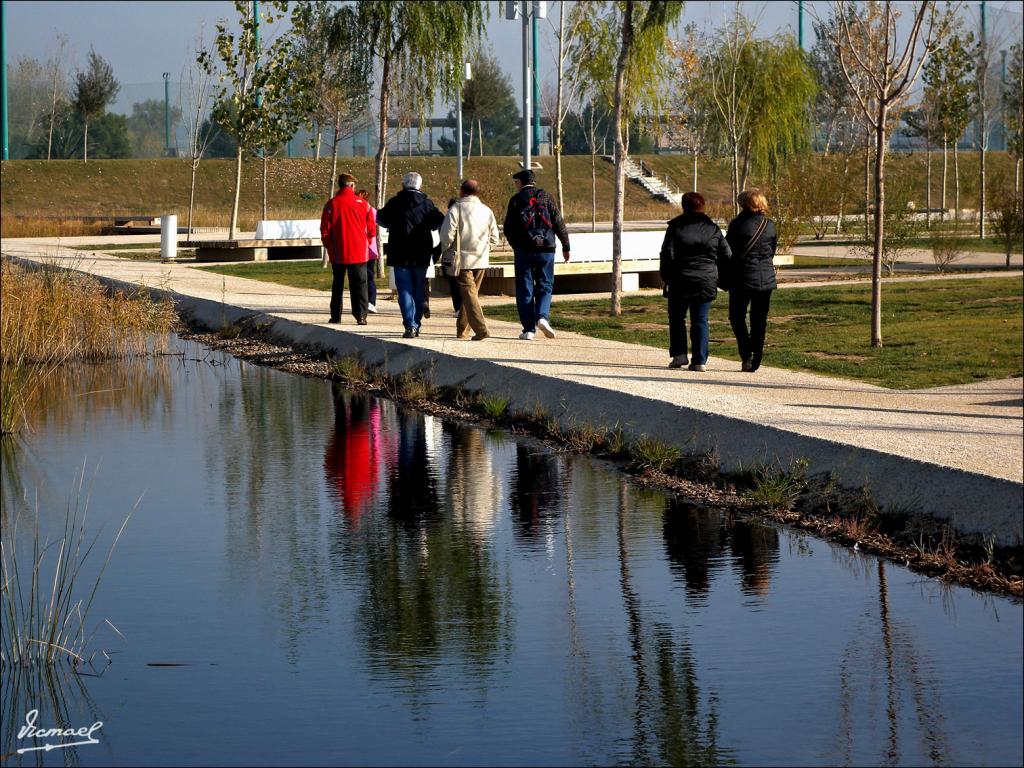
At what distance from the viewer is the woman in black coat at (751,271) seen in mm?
14422

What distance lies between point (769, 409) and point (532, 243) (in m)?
5.78

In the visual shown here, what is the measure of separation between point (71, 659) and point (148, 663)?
33 centimetres

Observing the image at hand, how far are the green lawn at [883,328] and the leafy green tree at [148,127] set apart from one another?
9320 centimetres

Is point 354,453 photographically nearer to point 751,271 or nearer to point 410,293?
point 751,271

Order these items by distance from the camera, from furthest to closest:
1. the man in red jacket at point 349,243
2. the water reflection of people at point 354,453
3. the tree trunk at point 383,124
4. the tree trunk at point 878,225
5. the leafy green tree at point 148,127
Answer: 1. the leafy green tree at point 148,127
2. the tree trunk at point 383,124
3. the man in red jacket at point 349,243
4. the tree trunk at point 878,225
5. the water reflection of people at point 354,453

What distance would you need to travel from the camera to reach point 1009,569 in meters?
7.64

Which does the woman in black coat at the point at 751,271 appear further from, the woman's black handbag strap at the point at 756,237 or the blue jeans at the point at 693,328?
the blue jeans at the point at 693,328

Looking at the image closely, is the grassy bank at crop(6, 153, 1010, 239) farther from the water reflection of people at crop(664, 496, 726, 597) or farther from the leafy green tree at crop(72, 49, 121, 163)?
the water reflection of people at crop(664, 496, 726, 597)

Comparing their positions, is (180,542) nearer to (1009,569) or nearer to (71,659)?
(71,659)

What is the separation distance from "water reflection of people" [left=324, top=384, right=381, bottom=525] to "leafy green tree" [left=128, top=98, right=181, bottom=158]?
100705 millimetres

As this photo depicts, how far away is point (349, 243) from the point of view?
19.4 meters

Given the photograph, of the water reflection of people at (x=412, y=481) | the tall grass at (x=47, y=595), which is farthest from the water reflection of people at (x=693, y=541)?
the tall grass at (x=47, y=595)

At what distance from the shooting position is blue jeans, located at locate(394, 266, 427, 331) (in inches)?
689

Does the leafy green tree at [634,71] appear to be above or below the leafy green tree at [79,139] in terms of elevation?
below
